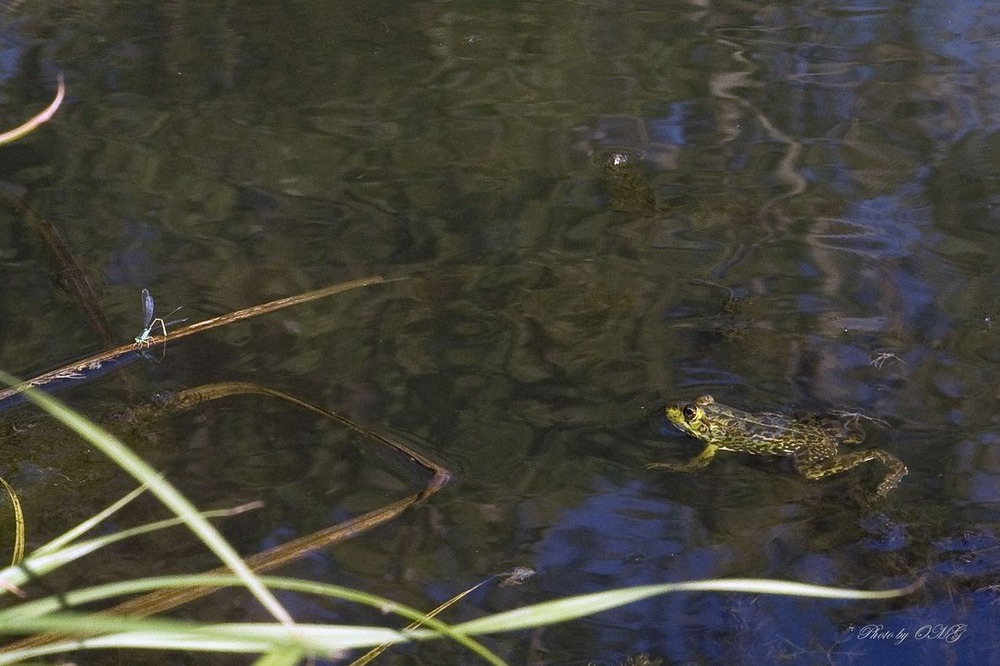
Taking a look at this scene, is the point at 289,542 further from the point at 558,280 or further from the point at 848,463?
the point at 848,463

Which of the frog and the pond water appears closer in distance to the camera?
the pond water

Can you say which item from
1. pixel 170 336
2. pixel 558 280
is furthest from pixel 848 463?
pixel 170 336

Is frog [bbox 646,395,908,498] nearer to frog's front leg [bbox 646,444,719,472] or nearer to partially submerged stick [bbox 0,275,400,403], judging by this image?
frog's front leg [bbox 646,444,719,472]

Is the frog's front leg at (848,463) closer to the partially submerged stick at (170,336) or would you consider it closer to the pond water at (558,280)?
the pond water at (558,280)

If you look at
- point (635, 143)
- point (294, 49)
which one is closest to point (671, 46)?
point (635, 143)

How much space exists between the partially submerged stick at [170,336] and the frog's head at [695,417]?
68.2 inches

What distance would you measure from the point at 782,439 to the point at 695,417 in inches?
13.9

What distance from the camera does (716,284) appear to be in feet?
15.5

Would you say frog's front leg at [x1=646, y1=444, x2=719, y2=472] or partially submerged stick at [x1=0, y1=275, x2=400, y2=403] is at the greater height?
partially submerged stick at [x1=0, y1=275, x2=400, y2=403]

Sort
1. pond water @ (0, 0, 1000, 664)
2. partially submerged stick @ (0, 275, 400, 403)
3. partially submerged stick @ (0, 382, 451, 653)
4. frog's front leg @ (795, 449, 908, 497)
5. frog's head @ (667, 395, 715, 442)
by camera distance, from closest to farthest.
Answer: partially submerged stick @ (0, 382, 451, 653), pond water @ (0, 0, 1000, 664), frog's front leg @ (795, 449, 908, 497), frog's head @ (667, 395, 715, 442), partially submerged stick @ (0, 275, 400, 403)

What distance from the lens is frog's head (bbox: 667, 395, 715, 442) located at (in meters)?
3.83

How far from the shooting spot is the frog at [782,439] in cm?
372

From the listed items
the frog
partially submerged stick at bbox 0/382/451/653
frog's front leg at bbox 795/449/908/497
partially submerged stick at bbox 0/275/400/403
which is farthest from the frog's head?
partially submerged stick at bbox 0/275/400/403

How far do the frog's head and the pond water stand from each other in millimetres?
94
